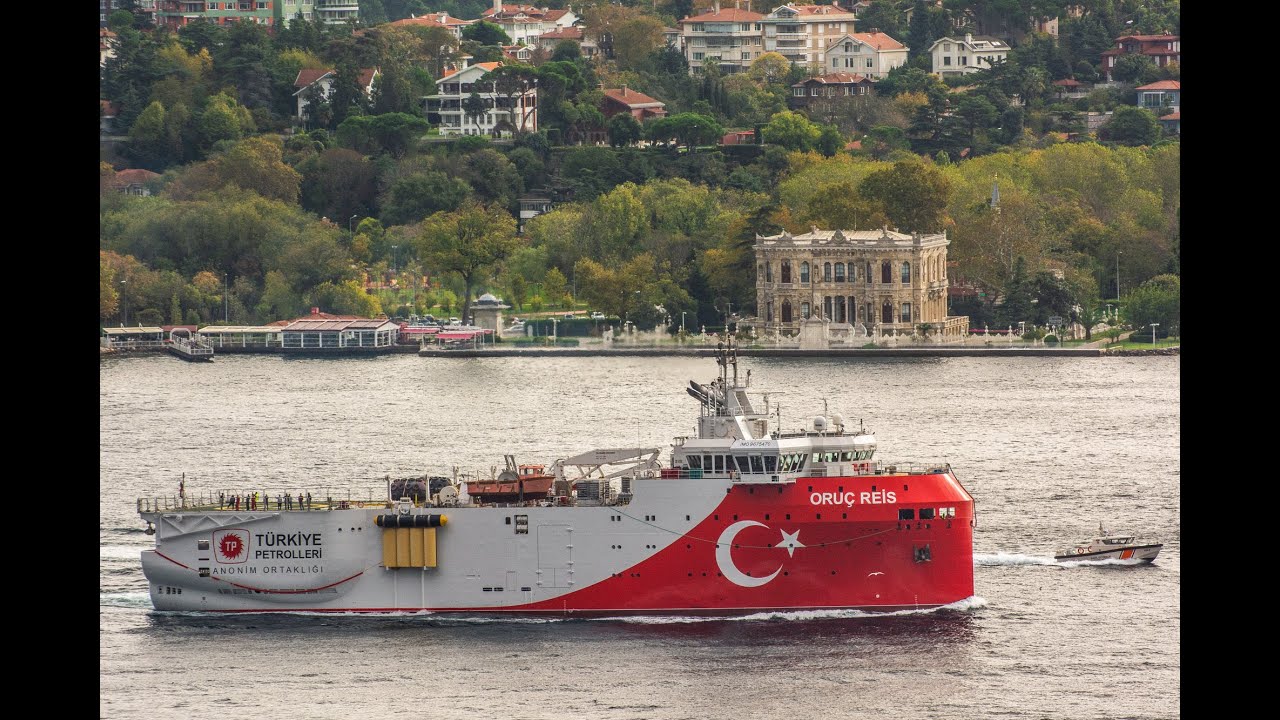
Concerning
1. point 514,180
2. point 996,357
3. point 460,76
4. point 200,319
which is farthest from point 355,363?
point 460,76

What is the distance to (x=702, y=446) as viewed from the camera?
183 feet

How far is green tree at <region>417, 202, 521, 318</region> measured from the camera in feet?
479

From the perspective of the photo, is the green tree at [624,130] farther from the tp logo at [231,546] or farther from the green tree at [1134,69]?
the tp logo at [231,546]

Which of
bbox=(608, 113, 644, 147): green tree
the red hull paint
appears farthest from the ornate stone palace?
the red hull paint

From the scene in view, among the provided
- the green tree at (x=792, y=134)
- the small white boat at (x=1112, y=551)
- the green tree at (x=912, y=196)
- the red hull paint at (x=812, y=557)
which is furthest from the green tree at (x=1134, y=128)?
the red hull paint at (x=812, y=557)

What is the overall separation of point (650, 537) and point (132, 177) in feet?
407

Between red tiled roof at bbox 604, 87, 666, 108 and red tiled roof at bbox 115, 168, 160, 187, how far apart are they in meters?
32.9

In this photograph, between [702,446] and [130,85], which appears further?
[130,85]

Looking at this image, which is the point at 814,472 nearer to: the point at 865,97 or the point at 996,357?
the point at 996,357

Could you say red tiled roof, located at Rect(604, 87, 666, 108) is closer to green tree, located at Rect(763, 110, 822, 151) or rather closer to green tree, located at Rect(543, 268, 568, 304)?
green tree, located at Rect(763, 110, 822, 151)

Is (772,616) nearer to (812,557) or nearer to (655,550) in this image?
(812,557)

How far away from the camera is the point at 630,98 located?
19038cm

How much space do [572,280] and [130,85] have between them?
55.6 m

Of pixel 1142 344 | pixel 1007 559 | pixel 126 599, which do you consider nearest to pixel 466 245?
pixel 1142 344
